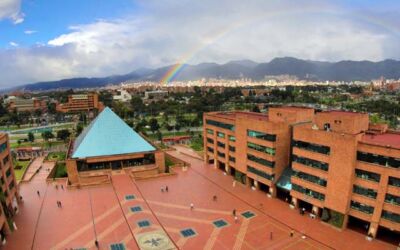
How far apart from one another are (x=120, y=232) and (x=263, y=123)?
67.8 feet

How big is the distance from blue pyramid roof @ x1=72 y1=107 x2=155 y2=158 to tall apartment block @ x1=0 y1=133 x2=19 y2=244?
1002 cm

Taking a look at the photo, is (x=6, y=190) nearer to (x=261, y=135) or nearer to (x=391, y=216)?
(x=261, y=135)

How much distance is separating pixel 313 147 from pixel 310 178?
3396 mm

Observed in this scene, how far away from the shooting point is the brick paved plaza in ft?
90.4

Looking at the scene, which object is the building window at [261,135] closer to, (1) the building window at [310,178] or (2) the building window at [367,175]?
(1) the building window at [310,178]

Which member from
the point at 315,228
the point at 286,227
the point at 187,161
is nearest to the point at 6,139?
the point at 187,161

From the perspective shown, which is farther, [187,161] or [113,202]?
[187,161]

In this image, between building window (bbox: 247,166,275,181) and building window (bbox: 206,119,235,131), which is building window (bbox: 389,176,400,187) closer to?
building window (bbox: 247,166,275,181)

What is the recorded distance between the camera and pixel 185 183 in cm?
4369

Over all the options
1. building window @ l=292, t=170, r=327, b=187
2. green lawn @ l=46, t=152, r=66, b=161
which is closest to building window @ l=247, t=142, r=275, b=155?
building window @ l=292, t=170, r=327, b=187

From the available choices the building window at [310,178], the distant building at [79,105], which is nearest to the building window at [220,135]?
the building window at [310,178]

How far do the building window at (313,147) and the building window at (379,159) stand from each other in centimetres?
295

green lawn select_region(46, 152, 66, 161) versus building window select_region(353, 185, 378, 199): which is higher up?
building window select_region(353, 185, 378, 199)

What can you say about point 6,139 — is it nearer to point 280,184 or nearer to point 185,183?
point 185,183
